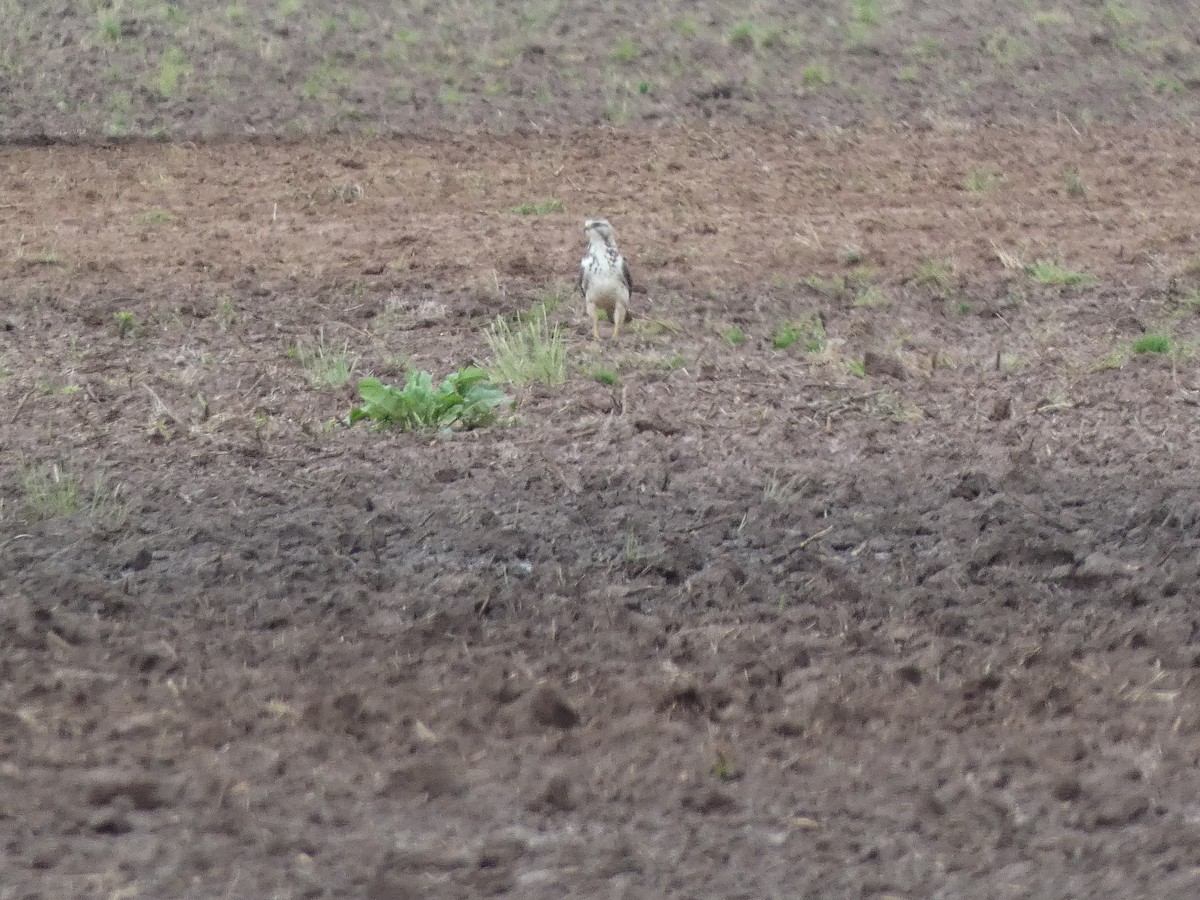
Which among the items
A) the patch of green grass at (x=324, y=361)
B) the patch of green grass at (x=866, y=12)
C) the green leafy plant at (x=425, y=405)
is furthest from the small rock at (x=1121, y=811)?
the patch of green grass at (x=866, y=12)

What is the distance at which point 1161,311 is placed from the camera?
350 inches

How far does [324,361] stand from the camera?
8078mm

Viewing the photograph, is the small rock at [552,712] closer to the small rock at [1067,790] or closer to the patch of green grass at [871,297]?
the small rock at [1067,790]

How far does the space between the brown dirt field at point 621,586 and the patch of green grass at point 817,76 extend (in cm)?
696

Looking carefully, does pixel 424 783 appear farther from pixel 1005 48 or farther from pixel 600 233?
pixel 1005 48

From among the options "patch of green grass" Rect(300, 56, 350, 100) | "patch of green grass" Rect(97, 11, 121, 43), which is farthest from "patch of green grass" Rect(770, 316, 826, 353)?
"patch of green grass" Rect(97, 11, 121, 43)

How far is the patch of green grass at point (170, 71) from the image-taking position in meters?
16.6

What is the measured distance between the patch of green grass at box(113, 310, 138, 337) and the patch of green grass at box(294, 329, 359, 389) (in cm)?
111

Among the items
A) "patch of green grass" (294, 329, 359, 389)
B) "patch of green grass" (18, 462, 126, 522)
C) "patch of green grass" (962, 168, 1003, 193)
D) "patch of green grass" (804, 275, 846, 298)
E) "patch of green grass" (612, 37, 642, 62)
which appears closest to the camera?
"patch of green grass" (18, 462, 126, 522)

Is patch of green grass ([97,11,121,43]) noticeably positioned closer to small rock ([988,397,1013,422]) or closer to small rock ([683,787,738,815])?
small rock ([988,397,1013,422])

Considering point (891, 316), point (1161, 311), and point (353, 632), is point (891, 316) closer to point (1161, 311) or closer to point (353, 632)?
point (1161, 311)

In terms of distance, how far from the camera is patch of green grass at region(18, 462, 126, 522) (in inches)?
236

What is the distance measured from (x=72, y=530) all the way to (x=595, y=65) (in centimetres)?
→ 1284

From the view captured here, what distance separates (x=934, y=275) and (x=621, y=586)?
5.15 m
